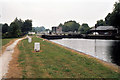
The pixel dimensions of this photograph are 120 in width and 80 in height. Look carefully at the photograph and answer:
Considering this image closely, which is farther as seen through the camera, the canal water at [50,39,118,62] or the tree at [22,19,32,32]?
the tree at [22,19,32,32]

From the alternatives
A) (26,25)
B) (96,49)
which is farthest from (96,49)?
(26,25)

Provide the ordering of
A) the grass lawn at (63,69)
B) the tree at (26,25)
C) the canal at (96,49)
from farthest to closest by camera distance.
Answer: the tree at (26,25) → the canal at (96,49) → the grass lawn at (63,69)

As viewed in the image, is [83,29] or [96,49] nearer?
[96,49]

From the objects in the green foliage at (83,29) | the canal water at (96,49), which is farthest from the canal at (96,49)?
the green foliage at (83,29)

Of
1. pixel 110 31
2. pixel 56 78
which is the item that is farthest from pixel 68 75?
pixel 110 31

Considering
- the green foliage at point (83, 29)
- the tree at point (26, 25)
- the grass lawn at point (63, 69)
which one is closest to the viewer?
the grass lawn at point (63, 69)

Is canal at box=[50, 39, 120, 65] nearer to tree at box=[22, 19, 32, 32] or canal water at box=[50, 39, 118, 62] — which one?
canal water at box=[50, 39, 118, 62]

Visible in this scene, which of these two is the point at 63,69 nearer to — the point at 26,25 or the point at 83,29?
the point at 26,25

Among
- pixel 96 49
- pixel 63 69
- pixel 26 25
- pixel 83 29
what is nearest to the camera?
pixel 63 69

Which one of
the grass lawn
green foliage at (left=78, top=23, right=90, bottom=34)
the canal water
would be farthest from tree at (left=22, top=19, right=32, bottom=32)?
the grass lawn

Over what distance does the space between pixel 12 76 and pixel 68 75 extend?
3383 millimetres

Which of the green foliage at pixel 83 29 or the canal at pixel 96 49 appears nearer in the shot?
the canal at pixel 96 49

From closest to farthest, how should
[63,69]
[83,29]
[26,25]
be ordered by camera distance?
[63,69], [26,25], [83,29]

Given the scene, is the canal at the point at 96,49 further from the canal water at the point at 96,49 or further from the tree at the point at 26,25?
the tree at the point at 26,25
